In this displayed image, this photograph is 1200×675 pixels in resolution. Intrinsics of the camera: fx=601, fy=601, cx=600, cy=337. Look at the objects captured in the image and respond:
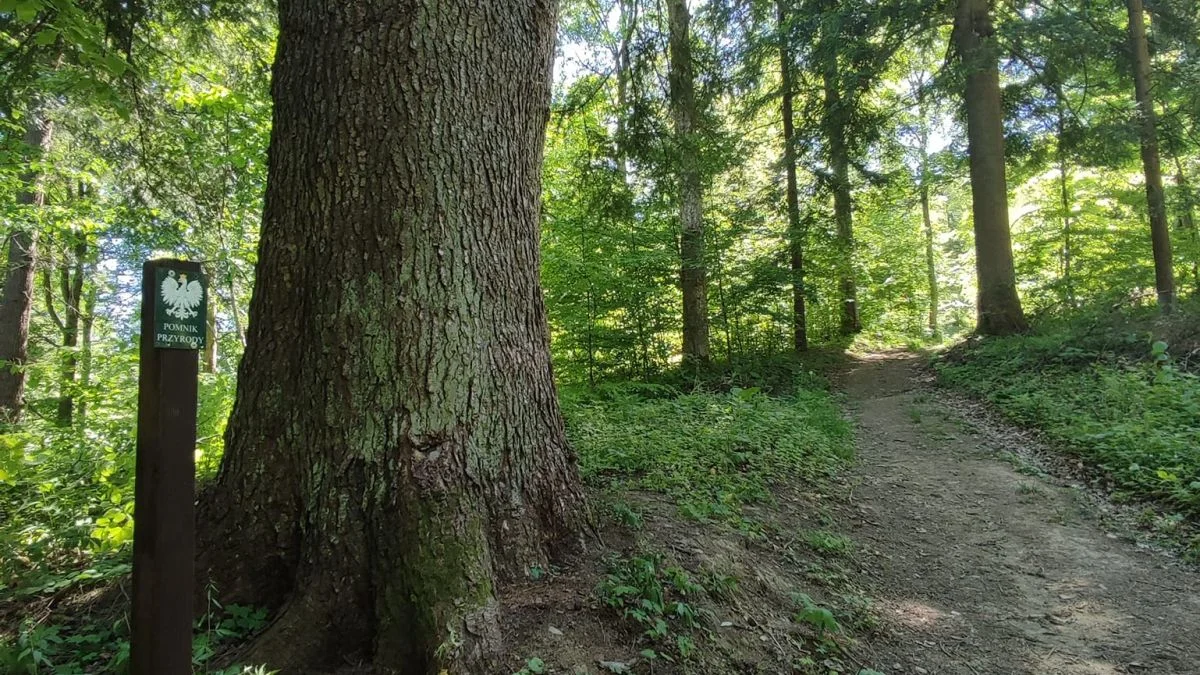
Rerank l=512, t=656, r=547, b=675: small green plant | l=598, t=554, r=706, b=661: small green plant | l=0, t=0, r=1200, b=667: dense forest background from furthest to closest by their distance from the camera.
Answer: l=0, t=0, r=1200, b=667: dense forest background → l=598, t=554, r=706, b=661: small green plant → l=512, t=656, r=547, b=675: small green plant

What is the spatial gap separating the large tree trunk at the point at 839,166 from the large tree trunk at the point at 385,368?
34.6 ft

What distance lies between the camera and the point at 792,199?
530 inches

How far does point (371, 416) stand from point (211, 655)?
1.04 metres

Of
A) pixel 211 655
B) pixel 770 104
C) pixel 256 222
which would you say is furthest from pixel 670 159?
pixel 770 104

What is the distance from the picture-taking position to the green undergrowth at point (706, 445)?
4.54m

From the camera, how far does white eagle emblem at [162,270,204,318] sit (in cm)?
174

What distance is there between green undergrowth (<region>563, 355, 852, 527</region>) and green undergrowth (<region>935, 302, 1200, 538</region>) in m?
2.30

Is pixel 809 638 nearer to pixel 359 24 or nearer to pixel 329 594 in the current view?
pixel 329 594

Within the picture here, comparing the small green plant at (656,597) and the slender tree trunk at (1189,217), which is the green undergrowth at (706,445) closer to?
the small green plant at (656,597)

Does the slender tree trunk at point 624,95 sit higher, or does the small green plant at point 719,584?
the slender tree trunk at point 624,95

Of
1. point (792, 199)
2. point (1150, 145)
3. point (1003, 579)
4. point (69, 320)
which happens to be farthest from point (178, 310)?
point (69, 320)

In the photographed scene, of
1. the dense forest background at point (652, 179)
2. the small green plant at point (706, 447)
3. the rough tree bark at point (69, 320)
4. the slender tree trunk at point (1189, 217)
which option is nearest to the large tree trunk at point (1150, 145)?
the dense forest background at point (652, 179)

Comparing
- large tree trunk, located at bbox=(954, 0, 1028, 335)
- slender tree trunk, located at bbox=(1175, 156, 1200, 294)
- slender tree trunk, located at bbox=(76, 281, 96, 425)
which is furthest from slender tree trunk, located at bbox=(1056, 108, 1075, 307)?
slender tree trunk, located at bbox=(76, 281, 96, 425)

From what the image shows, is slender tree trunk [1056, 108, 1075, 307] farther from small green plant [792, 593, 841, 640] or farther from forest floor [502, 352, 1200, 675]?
small green plant [792, 593, 841, 640]
